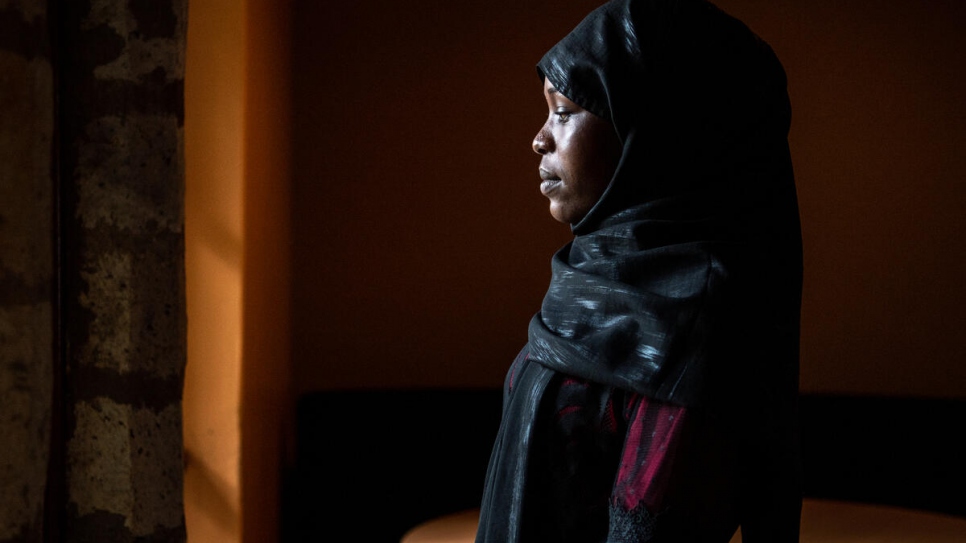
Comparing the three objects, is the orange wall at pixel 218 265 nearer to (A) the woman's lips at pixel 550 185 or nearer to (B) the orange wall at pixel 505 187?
(B) the orange wall at pixel 505 187

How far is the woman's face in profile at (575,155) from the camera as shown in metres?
0.96

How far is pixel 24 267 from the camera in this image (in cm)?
103

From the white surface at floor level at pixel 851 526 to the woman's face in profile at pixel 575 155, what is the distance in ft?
4.30

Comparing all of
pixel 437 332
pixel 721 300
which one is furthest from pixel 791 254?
pixel 437 332

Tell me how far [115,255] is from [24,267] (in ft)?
0.50

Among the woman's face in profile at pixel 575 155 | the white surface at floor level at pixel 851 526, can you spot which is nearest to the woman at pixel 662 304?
the woman's face in profile at pixel 575 155

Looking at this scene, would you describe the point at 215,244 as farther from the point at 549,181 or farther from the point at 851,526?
the point at 851,526

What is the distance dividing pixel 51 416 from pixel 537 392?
2.09 ft

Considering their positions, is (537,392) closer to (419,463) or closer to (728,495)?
(728,495)

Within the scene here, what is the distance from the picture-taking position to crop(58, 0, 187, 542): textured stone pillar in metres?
1.16

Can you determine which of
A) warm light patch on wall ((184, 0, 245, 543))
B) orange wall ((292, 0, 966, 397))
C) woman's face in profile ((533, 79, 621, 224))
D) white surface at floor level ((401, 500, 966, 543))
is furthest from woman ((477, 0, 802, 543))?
orange wall ((292, 0, 966, 397))

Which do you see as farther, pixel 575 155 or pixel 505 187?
pixel 505 187

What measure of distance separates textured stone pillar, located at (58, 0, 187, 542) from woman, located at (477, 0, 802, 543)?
0.53 metres

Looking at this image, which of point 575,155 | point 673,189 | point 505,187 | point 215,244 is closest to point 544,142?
point 575,155
